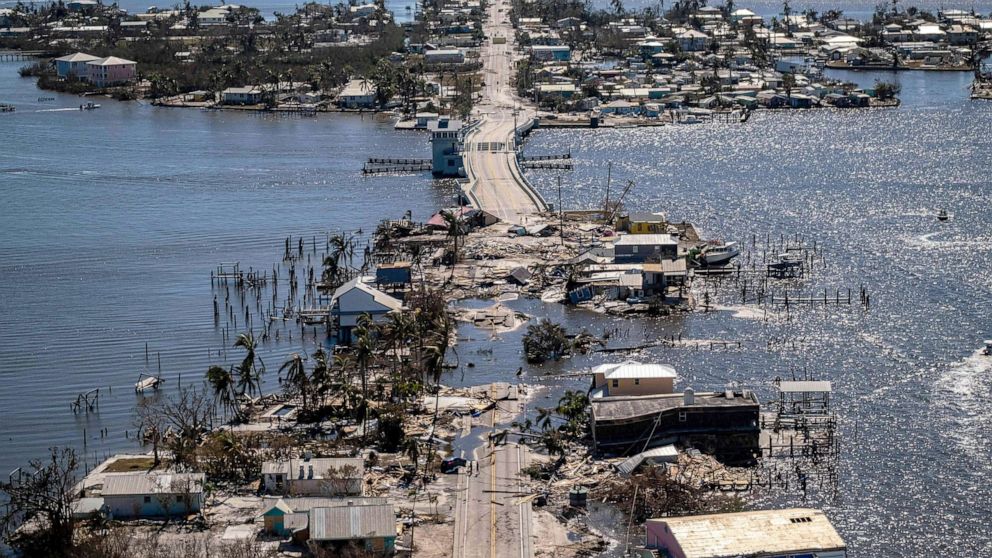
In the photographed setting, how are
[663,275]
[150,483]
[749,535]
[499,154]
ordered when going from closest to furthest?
[749,535] → [150,483] → [663,275] → [499,154]

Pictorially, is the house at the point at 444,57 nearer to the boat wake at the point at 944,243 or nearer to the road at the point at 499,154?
the road at the point at 499,154

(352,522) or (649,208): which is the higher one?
(649,208)

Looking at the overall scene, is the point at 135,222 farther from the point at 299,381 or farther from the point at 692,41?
the point at 692,41

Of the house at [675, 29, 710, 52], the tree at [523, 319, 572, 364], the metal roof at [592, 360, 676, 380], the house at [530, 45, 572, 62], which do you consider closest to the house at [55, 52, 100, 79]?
the house at [530, 45, 572, 62]

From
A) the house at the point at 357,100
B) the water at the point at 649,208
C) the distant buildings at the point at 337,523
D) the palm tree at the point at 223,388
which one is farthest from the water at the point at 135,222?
the distant buildings at the point at 337,523

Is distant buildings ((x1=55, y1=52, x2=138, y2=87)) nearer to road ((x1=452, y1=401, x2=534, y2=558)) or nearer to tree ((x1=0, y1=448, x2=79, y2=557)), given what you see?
tree ((x1=0, y1=448, x2=79, y2=557))

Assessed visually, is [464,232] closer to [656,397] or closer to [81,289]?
[81,289]

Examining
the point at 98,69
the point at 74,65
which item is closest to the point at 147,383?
the point at 98,69
